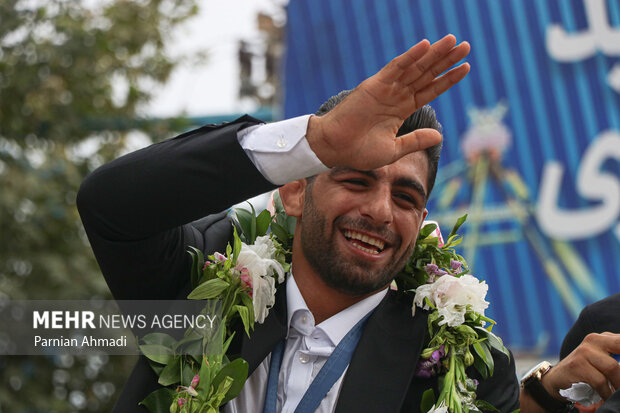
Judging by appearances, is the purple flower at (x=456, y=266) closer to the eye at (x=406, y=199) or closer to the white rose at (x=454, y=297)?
the white rose at (x=454, y=297)

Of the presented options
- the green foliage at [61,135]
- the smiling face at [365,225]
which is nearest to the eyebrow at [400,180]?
the smiling face at [365,225]

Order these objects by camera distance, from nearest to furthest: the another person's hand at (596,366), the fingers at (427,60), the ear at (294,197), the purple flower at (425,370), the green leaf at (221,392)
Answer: the fingers at (427,60)
the another person's hand at (596,366)
the green leaf at (221,392)
the purple flower at (425,370)
the ear at (294,197)

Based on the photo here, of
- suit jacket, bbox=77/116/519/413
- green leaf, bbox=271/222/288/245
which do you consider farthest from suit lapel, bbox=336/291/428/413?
green leaf, bbox=271/222/288/245

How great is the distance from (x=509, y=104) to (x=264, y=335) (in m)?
6.17

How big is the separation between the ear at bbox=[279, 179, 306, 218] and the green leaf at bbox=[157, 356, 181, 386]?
66cm

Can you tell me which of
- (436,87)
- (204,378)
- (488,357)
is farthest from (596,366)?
(204,378)

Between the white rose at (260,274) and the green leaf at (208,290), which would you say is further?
the white rose at (260,274)

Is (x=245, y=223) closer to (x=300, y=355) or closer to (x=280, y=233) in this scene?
(x=280, y=233)

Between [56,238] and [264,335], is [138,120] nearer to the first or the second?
[56,238]

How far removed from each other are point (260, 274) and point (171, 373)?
0.43 m

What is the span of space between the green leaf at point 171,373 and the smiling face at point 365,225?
1.77ft

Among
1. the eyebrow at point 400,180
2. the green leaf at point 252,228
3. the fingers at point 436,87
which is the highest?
the fingers at point 436,87

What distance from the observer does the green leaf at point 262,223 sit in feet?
9.95

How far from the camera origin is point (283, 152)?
2.21 m
